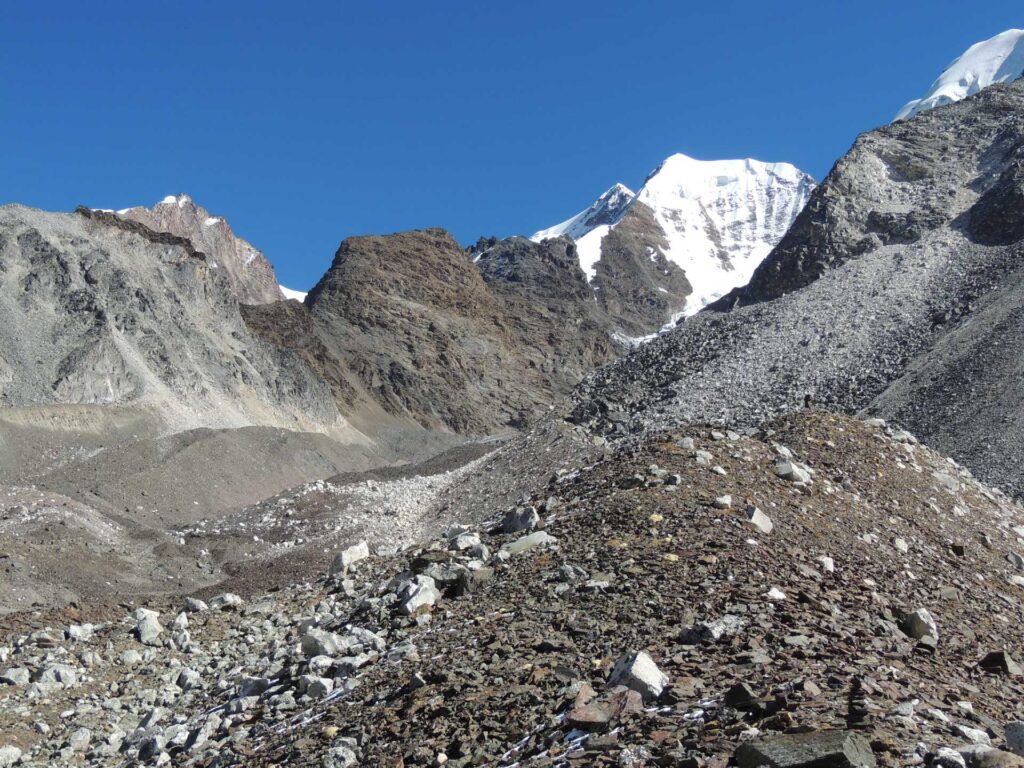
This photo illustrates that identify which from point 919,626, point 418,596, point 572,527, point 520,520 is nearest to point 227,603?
point 520,520

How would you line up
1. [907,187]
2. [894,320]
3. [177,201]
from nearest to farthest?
[894,320]
[907,187]
[177,201]

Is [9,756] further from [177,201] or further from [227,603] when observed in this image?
[177,201]

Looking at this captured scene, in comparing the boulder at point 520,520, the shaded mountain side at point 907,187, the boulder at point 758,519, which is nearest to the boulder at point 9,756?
the boulder at point 520,520

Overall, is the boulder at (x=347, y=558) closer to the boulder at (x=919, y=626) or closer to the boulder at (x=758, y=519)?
the boulder at (x=758, y=519)

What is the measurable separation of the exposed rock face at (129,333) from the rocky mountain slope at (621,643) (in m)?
47.6

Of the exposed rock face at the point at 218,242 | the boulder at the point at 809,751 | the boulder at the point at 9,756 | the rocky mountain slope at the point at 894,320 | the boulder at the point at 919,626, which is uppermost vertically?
the exposed rock face at the point at 218,242

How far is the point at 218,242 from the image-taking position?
184500 mm

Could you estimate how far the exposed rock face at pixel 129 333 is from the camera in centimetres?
5838

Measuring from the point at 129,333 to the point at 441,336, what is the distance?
173 ft

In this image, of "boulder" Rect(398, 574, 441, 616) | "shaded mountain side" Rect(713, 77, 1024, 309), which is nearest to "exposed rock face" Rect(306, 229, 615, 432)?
"shaded mountain side" Rect(713, 77, 1024, 309)

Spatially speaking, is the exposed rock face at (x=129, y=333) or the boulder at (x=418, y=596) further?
the exposed rock face at (x=129, y=333)

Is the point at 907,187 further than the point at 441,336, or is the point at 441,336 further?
the point at 441,336

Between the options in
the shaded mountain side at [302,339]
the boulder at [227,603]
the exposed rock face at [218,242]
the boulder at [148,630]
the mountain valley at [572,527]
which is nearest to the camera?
the mountain valley at [572,527]

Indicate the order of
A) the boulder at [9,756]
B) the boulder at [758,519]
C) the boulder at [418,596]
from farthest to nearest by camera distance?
the boulder at [758,519]
the boulder at [9,756]
the boulder at [418,596]
